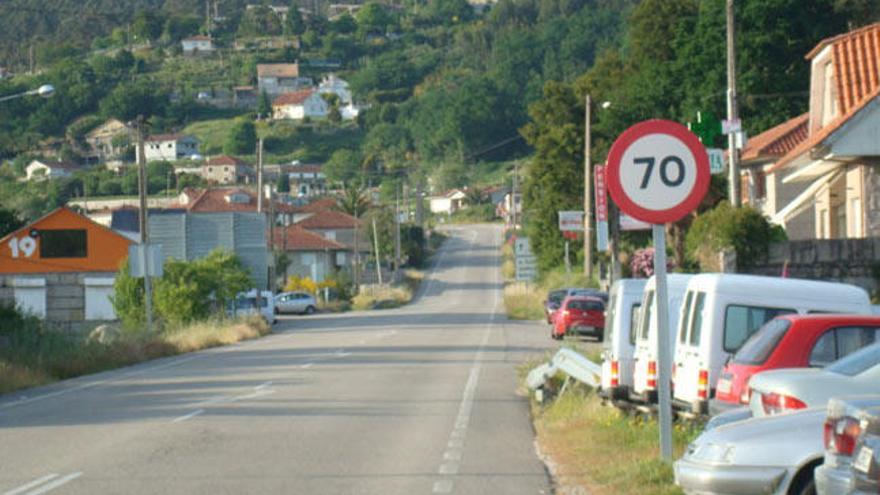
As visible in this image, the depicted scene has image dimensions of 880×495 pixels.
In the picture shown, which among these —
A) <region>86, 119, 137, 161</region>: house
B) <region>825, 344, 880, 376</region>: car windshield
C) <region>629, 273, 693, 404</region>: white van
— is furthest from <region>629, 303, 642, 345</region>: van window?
<region>86, 119, 137, 161</region>: house

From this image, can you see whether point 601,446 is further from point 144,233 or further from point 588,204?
point 588,204

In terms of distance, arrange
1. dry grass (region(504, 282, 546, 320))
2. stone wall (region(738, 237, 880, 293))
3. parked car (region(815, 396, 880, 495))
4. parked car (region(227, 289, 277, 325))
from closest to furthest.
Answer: parked car (region(815, 396, 880, 495)), stone wall (region(738, 237, 880, 293)), parked car (region(227, 289, 277, 325)), dry grass (region(504, 282, 546, 320))

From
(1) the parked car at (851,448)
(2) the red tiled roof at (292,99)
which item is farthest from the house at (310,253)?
(1) the parked car at (851,448)

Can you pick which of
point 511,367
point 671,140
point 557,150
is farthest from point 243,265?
point 671,140

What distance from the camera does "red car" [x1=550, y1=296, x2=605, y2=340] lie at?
4172 centimetres

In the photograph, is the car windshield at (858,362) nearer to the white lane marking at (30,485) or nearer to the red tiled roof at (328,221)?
the white lane marking at (30,485)

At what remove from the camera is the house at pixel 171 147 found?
155000 mm

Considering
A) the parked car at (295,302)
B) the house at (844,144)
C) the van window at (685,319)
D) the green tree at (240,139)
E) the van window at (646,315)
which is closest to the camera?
the van window at (685,319)

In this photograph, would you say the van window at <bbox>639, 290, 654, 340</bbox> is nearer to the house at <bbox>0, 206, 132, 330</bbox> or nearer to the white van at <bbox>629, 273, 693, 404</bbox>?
the white van at <bbox>629, 273, 693, 404</bbox>

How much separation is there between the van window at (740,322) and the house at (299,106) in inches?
6562

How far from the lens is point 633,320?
1925 cm

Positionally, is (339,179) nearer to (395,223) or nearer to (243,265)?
(395,223)

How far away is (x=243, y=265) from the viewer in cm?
5800

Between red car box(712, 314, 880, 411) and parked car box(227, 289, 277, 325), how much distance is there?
4415cm
